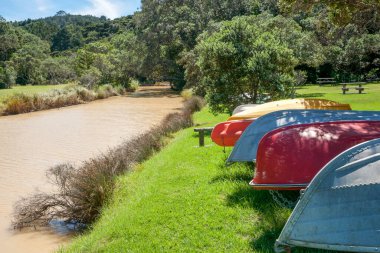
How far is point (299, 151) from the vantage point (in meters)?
5.24

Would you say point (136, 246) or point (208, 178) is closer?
point (136, 246)

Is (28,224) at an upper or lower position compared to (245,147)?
lower

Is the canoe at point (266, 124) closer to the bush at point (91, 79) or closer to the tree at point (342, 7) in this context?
the tree at point (342, 7)

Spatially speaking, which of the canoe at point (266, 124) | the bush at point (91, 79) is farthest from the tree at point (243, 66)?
the bush at point (91, 79)

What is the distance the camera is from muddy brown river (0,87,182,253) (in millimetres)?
7410

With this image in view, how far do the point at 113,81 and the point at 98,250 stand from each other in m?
39.1

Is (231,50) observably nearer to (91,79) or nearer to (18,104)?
(18,104)

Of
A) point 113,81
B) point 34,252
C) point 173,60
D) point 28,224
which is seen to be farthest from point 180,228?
point 113,81

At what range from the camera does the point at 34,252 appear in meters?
6.79

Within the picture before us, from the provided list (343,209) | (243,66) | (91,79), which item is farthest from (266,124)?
(91,79)

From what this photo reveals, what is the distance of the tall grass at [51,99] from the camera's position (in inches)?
1086

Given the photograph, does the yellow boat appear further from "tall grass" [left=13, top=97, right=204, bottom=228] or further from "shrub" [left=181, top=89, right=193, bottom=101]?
"shrub" [left=181, top=89, right=193, bottom=101]

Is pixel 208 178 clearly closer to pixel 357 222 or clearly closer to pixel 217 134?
pixel 217 134

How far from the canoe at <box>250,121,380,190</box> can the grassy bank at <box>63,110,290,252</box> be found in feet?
1.68
